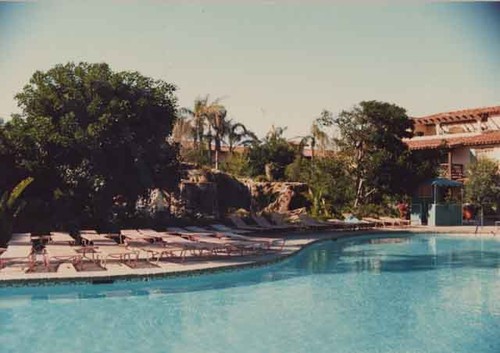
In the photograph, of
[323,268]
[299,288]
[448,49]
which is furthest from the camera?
[448,49]

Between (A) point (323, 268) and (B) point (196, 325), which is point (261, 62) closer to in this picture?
(A) point (323, 268)

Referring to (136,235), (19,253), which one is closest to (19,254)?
(19,253)

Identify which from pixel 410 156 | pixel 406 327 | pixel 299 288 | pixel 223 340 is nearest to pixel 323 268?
pixel 299 288

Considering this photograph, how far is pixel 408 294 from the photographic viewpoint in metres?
11.5

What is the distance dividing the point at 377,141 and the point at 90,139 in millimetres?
14884

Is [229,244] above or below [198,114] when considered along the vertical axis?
below

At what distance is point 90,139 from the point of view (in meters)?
16.7

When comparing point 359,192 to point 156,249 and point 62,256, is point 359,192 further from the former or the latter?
point 62,256

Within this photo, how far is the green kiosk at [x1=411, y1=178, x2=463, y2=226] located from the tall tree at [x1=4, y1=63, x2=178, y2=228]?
46.3 feet

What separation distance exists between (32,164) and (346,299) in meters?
10.9

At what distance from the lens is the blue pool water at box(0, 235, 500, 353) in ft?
26.8

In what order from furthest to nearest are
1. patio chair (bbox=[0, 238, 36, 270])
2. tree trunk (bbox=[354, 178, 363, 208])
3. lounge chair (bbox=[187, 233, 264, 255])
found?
tree trunk (bbox=[354, 178, 363, 208]), lounge chair (bbox=[187, 233, 264, 255]), patio chair (bbox=[0, 238, 36, 270])

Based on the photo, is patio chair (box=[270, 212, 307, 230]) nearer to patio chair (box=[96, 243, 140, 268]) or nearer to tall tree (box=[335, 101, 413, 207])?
tall tree (box=[335, 101, 413, 207])

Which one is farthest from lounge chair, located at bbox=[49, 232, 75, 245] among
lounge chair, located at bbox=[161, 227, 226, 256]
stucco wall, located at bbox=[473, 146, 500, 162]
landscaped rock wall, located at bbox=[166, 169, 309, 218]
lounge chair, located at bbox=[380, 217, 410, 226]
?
stucco wall, located at bbox=[473, 146, 500, 162]
